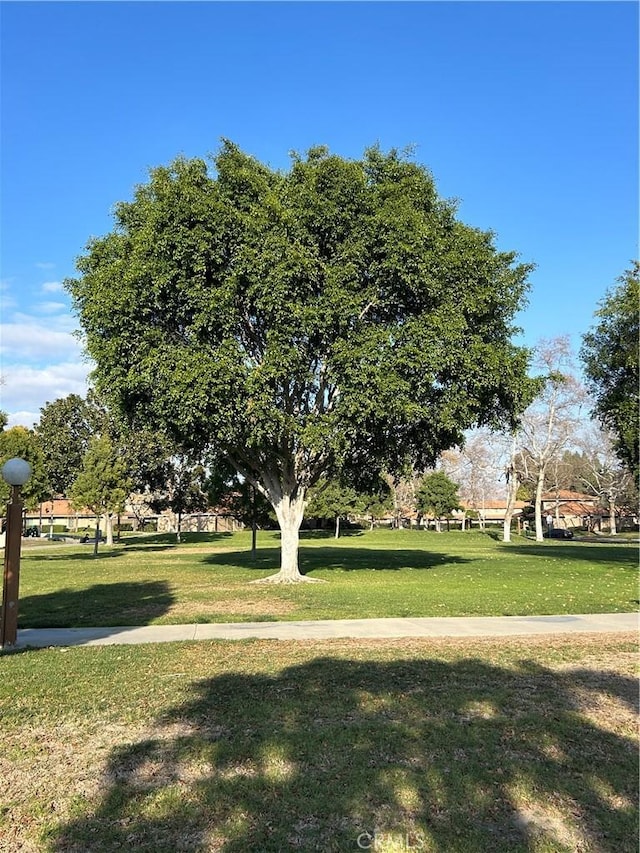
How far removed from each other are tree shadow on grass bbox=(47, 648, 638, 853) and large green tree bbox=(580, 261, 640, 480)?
17.9 meters

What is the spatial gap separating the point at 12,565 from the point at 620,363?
2057 centimetres

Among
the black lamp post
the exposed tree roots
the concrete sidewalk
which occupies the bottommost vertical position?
the exposed tree roots

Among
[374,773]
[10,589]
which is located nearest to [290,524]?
[10,589]

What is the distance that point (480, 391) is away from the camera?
17625 millimetres

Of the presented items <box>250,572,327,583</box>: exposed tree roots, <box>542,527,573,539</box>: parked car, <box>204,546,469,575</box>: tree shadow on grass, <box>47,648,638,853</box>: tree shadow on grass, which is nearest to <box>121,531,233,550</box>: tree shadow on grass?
<box>204,546,469,575</box>: tree shadow on grass

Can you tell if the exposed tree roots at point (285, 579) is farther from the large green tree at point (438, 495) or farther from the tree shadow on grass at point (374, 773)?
the large green tree at point (438, 495)

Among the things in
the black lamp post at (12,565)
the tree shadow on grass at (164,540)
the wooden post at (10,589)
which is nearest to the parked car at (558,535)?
the tree shadow on grass at (164,540)

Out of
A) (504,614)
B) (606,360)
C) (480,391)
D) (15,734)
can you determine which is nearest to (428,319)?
(480,391)

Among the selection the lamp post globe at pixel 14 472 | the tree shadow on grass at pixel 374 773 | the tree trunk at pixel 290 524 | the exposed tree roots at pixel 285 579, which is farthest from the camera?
the tree trunk at pixel 290 524

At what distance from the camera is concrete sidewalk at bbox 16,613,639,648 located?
965cm

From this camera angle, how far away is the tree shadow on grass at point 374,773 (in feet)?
11.9

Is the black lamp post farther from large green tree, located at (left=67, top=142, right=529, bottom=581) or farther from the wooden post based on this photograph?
large green tree, located at (left=67, top=142, right=529, bottom=581)

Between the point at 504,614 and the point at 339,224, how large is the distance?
33.0 ft

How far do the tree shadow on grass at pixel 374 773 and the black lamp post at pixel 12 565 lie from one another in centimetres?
420
